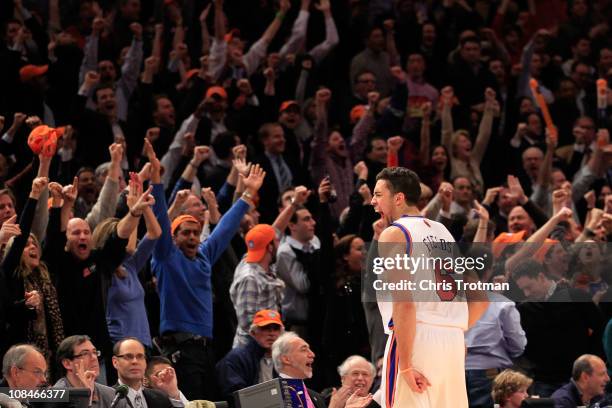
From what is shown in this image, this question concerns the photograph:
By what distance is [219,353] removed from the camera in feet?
34.1

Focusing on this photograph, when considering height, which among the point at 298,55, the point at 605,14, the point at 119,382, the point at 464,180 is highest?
the point at 605,14

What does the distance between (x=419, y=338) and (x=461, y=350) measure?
29 cm

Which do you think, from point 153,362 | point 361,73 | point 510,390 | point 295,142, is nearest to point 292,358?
point 153,362

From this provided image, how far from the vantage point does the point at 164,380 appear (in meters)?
8.37

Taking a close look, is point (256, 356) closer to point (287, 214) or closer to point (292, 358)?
point (292, 358)

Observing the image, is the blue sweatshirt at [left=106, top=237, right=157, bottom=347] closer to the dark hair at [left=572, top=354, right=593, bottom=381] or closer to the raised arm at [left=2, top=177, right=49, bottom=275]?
the raised arm at [left=2, top=177, right=49, bottom=275]

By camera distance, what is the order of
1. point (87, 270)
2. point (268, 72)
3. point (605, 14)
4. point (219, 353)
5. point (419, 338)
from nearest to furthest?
1. point (419, 338)
2. point (87, 270)
3. point (219, 353)
4. point (268, 72)
5. point (605, 14)

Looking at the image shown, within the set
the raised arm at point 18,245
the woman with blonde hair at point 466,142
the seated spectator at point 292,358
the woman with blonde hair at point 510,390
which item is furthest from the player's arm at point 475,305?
the woman with blonde hair at point 466,142

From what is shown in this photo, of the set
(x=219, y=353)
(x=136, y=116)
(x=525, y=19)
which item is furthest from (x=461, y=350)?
(x=525, y=19)

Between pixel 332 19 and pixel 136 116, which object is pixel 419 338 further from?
pixel 332 19

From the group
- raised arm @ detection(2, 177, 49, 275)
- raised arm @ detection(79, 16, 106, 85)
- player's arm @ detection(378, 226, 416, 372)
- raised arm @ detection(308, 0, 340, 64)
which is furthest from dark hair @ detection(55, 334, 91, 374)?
raised arm @ detection(308, 0, 340, 64)

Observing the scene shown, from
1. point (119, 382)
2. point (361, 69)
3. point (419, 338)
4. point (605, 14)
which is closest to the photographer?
point (419, 338)

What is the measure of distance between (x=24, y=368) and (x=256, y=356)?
2.27m

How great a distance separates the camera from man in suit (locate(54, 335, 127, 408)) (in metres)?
7.76
